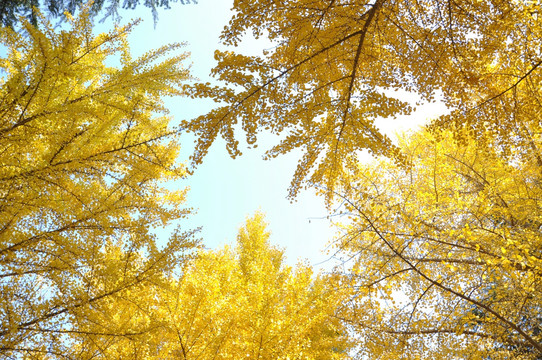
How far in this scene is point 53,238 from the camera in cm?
261

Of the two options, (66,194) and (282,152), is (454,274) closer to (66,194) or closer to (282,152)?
(282,152)

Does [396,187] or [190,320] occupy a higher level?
[396,187]

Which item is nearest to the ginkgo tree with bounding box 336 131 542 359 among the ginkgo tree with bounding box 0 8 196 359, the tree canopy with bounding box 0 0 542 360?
the tree canopy with bounding box 0 0 542 360

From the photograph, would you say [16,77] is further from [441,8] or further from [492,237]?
[492,237]

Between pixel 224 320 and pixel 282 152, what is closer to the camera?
pixel 282 152

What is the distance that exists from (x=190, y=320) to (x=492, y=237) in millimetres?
3344

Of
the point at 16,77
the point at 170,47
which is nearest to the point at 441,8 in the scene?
the point at 170,47

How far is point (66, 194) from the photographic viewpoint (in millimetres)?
3021

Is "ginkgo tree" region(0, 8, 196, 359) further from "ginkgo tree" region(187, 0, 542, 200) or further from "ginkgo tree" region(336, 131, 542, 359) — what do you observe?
"ginkgo tree" region(336, 131, 542, 359)

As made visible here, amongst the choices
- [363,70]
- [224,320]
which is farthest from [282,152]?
[224,320]

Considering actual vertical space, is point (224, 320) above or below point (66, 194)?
below

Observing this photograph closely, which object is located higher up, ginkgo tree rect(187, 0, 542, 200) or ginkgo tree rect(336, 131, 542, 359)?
ginkgo tree rect(187, 0, 542, 200)

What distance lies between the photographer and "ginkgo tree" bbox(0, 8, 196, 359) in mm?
2318

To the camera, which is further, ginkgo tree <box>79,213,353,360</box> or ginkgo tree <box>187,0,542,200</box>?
ginkgo tree <box>79,213,353,360</box>
